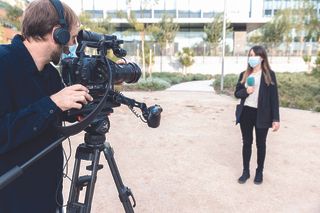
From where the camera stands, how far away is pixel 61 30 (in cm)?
140

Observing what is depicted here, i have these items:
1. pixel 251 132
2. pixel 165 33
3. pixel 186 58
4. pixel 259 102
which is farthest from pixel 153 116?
pixel 165 33

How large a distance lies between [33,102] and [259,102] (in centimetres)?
311

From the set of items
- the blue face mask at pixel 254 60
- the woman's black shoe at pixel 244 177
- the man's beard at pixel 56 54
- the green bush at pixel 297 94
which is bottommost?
the green bush at pixel 297 94

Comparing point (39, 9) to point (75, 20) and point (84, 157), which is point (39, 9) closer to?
point (75, 20)

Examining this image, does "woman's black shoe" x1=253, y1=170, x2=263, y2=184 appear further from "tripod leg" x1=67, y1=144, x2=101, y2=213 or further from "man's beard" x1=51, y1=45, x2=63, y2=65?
Result: "man's beard" x1=51, y1=45, x2=63, y2=65

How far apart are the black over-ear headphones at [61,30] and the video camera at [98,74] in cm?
17

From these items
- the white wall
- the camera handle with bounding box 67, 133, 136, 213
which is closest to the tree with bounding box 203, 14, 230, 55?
the white wall

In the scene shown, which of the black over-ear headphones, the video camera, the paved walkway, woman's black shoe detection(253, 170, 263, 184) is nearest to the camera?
the black over-ear headphones

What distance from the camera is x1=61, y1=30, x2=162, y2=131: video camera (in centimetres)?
155

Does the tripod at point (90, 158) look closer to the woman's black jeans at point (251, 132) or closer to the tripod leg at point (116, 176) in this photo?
the tripod leg at point (116, 176)

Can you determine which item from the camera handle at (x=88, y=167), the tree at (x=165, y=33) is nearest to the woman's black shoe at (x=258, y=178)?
the camera handle at (x=88, y=167)

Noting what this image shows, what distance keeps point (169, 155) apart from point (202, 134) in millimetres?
1673

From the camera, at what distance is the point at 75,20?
1.59m

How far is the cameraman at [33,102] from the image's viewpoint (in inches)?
51.1
